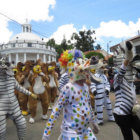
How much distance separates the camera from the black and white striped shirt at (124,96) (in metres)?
2.97

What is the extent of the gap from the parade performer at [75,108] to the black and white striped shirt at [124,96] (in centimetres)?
74

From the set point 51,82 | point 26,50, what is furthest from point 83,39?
point 51,82

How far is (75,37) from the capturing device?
48469mm

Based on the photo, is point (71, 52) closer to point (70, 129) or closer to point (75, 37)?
point (70, 129)

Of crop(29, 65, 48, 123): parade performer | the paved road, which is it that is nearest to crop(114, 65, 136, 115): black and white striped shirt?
the paved road

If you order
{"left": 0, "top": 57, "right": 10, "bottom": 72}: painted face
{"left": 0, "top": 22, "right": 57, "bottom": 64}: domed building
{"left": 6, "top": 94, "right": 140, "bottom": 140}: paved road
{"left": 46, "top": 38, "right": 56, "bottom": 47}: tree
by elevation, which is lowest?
{"left": 6, "top": 94, "right": 140, "bottom": 140}: paved road

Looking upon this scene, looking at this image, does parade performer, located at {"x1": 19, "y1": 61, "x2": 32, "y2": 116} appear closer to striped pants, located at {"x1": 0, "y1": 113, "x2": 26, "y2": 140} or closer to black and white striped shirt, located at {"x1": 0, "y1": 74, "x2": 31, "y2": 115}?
black and white striped shirt, located at {"x1": 0, "y1": 74, "x2": 31, "y2": 115}

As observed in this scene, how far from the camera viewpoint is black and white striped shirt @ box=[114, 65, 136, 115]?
9.76 feet

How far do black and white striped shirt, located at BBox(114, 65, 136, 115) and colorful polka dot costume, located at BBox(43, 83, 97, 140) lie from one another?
0.80 metres

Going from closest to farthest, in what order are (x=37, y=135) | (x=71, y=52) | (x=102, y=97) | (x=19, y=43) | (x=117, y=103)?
(x=71, y=52)
(x=117, y=103)
(x=37, y=135)
(x=102, y=97)
(x=19, y=43)

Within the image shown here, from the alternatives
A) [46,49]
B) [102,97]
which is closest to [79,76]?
[102,97]

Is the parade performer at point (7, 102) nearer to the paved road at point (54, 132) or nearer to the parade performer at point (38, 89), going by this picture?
the paved road at point (54, 132)

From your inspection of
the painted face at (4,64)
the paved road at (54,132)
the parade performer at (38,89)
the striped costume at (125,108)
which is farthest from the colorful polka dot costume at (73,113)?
the parade performer at (38,89)

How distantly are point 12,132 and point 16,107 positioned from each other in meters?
1.86
